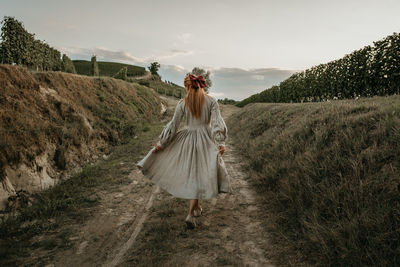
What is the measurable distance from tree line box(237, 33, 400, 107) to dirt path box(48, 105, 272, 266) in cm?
923

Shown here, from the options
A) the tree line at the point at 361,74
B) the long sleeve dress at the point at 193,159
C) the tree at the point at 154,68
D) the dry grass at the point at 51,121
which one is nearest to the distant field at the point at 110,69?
the tree at the point at 154,68

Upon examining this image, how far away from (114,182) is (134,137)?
6.05 meters

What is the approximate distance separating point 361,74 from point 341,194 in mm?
10207

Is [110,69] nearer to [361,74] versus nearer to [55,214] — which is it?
[361,74]

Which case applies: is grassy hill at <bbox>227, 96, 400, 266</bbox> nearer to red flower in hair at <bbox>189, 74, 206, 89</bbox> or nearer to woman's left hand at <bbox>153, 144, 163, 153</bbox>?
woman's left hand at <bbox>153, 144, 163, 153</bbox>

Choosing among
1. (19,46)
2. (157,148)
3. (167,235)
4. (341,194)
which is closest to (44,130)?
(157,148)

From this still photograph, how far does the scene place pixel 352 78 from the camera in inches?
433

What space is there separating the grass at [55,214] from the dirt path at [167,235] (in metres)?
0.31

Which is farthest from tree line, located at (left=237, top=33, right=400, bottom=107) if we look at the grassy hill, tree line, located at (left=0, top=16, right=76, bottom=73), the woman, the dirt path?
tree line, located at (left=0, top=16, right=76, bottom=73)

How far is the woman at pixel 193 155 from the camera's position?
3451mm

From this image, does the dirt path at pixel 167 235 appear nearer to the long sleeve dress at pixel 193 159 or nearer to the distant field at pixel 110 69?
the long sleeve dress at pixel 193 159

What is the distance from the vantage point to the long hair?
3.67m

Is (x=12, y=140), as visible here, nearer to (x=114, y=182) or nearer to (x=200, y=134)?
(x=114, y=182)

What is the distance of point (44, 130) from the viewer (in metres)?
5.80
